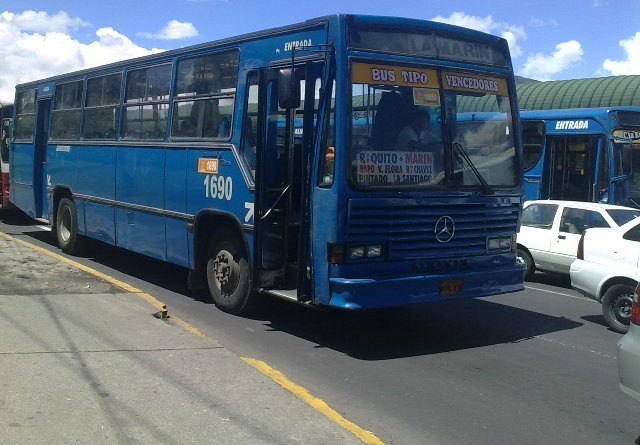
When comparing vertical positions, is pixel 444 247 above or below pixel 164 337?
above

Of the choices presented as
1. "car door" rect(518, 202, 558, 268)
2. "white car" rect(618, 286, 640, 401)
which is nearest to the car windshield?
"car door" rect(518, 202, 558, 268)

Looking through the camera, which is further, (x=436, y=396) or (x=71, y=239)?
(x=71, y=239)

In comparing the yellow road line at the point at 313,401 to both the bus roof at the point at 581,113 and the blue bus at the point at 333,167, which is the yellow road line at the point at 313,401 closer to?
the blue bus at the point at 333,167

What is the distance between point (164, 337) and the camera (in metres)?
6.62

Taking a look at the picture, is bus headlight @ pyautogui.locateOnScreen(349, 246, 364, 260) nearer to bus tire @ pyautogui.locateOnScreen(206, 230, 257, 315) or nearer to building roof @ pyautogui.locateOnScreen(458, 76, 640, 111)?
bus tire @ pyautogui.locateOnScreen(206, 230, 257, 315)

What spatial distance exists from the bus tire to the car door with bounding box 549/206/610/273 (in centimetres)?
577

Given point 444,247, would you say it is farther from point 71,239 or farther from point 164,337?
point 71,239

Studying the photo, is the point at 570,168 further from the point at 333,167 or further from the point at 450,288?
the point at 333,167

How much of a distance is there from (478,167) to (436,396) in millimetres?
2687

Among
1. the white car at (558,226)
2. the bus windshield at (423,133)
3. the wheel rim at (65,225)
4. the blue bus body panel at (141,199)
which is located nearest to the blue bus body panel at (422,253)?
the bus windshield at (423,133)

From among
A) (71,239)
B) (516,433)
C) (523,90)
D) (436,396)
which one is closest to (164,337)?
(436,396)

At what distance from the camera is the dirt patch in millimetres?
8273

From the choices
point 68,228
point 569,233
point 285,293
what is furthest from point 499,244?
point 68,228

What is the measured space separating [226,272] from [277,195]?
4.28ft
